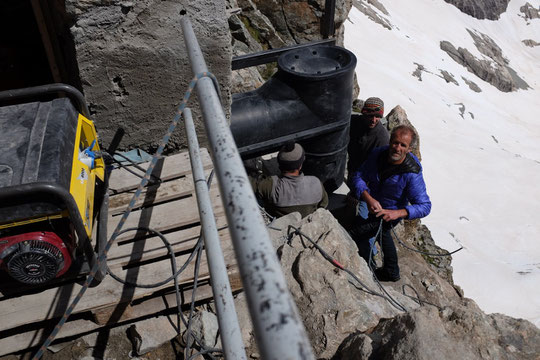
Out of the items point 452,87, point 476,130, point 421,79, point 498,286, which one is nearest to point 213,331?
point 498,286

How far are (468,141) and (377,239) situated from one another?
42.6ft

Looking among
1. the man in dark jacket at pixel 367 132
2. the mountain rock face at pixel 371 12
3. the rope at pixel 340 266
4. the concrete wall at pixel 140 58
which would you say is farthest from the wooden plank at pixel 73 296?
the mountain rock face at pixel 371 12

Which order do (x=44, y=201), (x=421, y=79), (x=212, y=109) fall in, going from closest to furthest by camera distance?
(x=212, y=109)
(x=44, y=201)
(x=421, y=79)

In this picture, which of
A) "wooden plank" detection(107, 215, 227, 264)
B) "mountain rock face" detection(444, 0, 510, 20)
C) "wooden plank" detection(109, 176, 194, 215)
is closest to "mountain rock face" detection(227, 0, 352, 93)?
"wooden plank" detection(109, 176, 194, 215)

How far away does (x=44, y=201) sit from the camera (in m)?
2.12

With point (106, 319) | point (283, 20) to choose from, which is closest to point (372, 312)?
point (106, 319)

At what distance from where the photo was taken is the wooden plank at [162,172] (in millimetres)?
3385

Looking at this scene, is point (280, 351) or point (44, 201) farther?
point (44, 201)

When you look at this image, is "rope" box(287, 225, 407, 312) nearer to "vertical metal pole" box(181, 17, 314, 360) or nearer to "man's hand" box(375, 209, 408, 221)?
"man's hand" box(375, 209, 408, 221)

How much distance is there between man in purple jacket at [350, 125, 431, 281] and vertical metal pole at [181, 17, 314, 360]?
9.76 ft

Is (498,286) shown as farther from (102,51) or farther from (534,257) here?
(102,51)

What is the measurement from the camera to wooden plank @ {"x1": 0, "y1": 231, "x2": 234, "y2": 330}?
2457 millimetres

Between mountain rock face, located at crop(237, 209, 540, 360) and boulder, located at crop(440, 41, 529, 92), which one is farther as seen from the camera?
boulder, located at crop(440, 41, 529, 92)

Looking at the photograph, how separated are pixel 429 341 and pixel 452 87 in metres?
27.9
